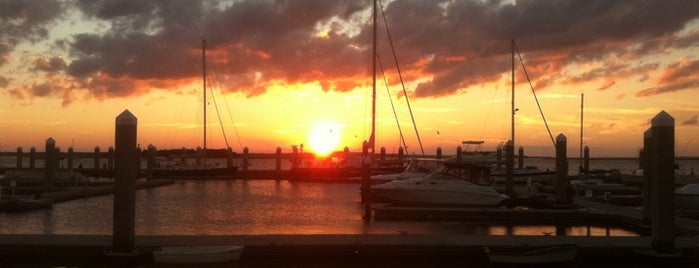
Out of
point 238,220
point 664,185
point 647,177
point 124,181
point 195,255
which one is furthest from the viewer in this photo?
point 238,220

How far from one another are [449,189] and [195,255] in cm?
1645

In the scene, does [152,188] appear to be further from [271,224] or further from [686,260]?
[686,260]

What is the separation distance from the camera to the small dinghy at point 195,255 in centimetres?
1395

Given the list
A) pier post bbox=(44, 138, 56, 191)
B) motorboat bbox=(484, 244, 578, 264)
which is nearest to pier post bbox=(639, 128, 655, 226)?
motorboat bbox=(484, 244, 578, 264)

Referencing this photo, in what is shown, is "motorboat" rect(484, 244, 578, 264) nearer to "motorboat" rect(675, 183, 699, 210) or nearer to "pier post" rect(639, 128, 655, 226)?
"pier post" rect(639, 128, 655, 226)

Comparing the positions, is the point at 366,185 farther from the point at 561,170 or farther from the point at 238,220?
the point at 561,170

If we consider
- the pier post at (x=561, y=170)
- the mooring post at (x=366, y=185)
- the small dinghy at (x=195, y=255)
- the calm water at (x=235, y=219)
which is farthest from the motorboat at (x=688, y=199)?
the small dinghy at (x=195, y=255)

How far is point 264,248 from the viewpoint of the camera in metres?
14.9

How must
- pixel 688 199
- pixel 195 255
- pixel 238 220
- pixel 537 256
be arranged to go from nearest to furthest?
pixel 195 255, pixel 537 256, pixel 238 220, pixel 688 199

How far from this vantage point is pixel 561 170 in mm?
28812

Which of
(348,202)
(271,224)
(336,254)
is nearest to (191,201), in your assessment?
(348,202)

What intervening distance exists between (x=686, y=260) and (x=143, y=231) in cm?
1577

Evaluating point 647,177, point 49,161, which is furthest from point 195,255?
point 49,161

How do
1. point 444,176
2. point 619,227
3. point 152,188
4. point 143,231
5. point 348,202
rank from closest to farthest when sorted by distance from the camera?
point 143,231
point 619,227
point 444,176
point 348,202
point 152,188
